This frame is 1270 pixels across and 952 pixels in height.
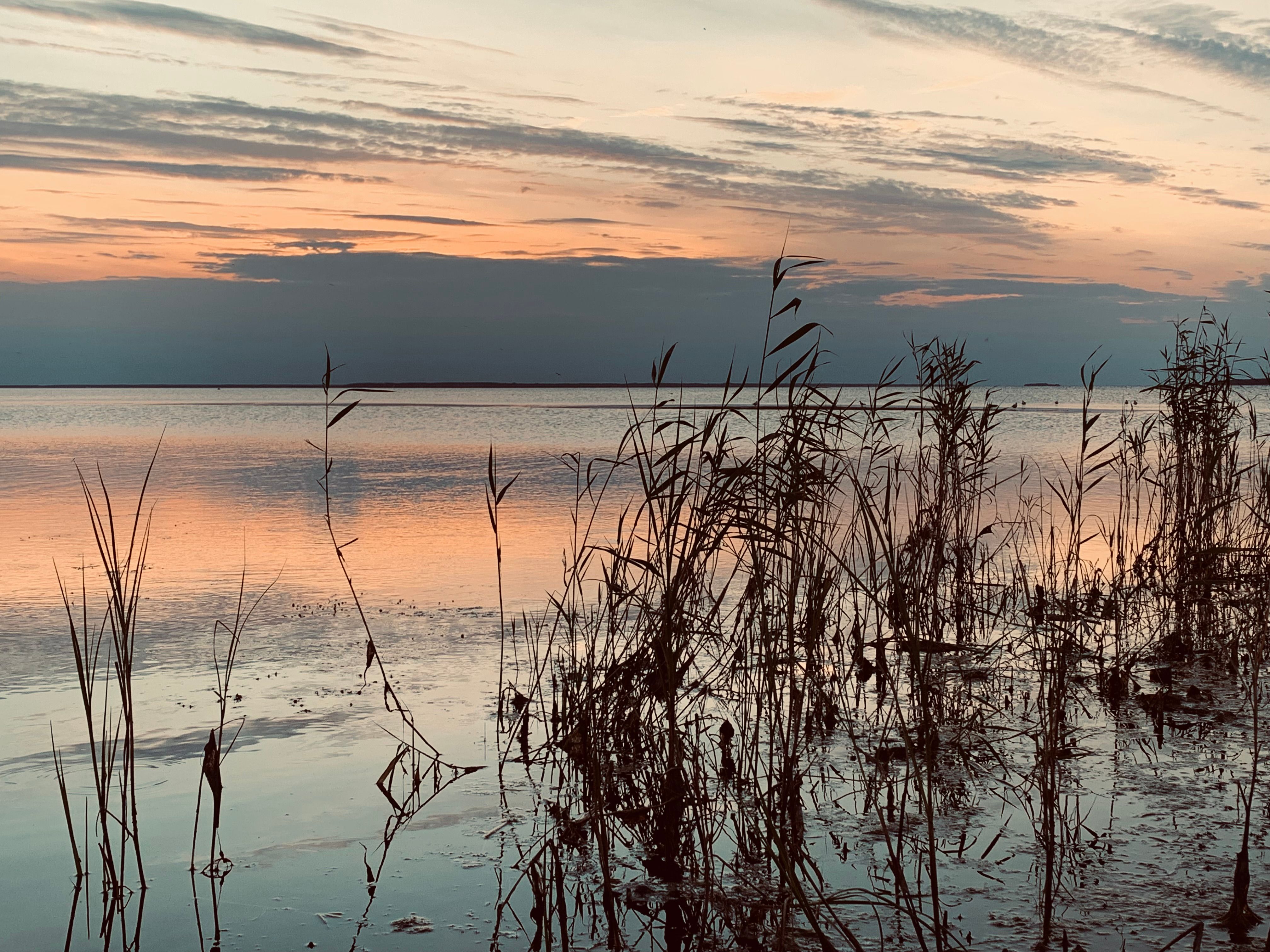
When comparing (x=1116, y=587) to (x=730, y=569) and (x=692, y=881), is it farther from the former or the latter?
(x=692, y=881)

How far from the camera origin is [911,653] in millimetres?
3783

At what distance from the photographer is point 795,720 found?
462 cm

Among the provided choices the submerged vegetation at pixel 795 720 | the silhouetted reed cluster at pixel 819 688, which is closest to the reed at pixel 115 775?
the submerged vegetation at pixel 795 720

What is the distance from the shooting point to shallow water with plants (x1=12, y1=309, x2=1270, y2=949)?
395cm

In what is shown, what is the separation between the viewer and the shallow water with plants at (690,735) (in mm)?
3951

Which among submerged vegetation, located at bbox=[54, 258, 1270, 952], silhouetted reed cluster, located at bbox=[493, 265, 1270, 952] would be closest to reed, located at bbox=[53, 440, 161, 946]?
submerged vegetation, located at bbox=[54, 258, 1270, 952]

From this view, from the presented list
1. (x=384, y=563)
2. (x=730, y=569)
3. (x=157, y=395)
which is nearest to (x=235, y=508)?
(x=384, y=563)

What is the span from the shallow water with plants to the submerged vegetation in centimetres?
3

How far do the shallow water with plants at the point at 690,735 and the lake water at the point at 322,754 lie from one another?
0.08ft

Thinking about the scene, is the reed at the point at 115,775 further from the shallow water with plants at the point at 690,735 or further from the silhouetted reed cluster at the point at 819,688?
the silhouetted reed cluster at the point at 819,688

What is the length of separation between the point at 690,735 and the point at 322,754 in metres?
1.98

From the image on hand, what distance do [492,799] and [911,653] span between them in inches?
93.3

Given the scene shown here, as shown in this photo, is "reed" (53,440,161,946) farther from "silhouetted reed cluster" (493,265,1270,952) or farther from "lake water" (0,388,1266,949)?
"silhouetted reed cluster" (493,265,1270,952)

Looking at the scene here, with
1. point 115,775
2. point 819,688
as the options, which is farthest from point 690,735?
point 115,775
